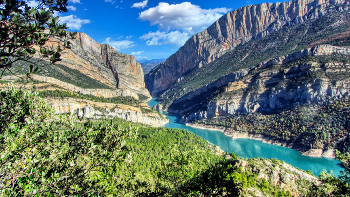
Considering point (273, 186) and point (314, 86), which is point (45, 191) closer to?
point (273, 186)

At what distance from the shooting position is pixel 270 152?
51.8m

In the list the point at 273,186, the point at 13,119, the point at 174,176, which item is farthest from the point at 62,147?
the point at 273,186

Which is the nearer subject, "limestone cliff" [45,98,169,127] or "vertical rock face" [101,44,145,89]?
"limestone cliff" [45,98,169,127]

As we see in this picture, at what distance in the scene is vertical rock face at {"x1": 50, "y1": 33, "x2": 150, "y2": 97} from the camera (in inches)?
3391

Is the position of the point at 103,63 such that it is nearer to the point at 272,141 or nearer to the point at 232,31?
the point at 272,141

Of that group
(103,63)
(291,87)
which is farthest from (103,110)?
(103,63)

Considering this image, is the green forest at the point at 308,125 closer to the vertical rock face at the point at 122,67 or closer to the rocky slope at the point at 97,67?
the rocky slope at the point at 97,67

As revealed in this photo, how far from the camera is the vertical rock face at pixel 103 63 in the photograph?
8612cm

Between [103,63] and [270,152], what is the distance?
100 metres

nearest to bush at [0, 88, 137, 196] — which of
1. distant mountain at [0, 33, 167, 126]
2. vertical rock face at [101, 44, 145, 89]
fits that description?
distant mountain at [0, 33, 167, 126]

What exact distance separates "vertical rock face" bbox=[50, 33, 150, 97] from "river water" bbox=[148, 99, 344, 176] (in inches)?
2439

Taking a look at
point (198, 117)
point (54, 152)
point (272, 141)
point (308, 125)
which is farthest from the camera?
point (198, 117)

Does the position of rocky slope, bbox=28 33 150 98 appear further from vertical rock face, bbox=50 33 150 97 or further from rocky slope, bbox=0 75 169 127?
rocky slope, bbox=0 75 169 127

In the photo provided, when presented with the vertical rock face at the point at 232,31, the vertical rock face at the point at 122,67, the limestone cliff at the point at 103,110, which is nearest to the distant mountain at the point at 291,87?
the vertical rock face at the point at 232,31
